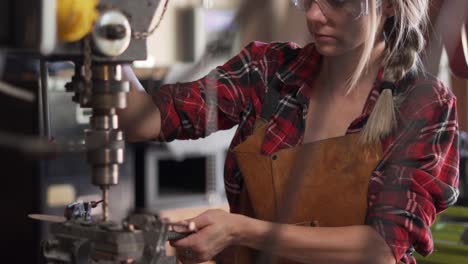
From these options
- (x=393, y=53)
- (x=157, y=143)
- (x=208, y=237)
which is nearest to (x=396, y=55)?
(x=393, y=53)

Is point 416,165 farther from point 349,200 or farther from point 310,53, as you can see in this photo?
point 310,53

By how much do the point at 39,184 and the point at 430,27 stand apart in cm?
142

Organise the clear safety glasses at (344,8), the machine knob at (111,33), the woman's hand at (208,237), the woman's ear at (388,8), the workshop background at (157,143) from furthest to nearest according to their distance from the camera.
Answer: the woman's ear at (388,8) < the clear safety glasses at (344,8) < the woman's hand at (208,237) < the workshop background at (157,143) < the machine knob at (111,33)

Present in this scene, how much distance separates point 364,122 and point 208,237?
0.44 meters

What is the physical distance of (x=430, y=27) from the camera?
5.35 ft

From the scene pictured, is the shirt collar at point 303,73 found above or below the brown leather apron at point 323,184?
above

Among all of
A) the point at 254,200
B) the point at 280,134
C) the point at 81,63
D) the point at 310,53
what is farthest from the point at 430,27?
the point at 81,63

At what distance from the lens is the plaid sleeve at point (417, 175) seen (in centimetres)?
140

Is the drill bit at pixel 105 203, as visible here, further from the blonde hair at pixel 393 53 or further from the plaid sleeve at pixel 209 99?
the blonde hair at pixel 393 53

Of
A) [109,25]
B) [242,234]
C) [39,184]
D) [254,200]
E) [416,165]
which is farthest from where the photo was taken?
[39,184]

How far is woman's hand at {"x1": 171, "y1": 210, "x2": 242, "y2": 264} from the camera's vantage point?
120cm

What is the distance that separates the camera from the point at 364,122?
1522 millimetres

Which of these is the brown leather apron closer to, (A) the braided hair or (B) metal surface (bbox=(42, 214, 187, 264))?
(A) the braided hair

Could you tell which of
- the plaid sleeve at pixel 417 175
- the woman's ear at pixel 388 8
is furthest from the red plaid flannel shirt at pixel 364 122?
the woman's ear at pixel 388 8
